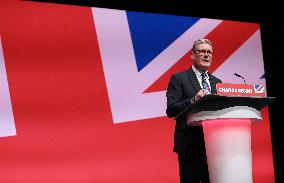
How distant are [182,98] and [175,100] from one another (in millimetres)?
49

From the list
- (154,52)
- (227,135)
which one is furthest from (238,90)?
(154,52)

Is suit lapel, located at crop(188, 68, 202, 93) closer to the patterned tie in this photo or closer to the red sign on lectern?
the patterned tie

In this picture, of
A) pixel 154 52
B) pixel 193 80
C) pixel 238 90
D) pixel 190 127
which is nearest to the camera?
pixel 238 90

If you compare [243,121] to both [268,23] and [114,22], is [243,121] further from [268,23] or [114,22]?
[268,23]

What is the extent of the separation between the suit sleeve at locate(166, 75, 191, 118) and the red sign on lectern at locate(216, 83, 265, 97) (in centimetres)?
24

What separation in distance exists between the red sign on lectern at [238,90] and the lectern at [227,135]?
0.02m

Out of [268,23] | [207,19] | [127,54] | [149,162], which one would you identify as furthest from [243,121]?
[268,23]

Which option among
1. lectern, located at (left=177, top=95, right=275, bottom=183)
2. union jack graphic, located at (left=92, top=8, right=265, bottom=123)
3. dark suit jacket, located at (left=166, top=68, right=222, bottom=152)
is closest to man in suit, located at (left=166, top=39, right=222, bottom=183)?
dark suit jacket, located at (left=166, top=68, right=222, bottom=152)

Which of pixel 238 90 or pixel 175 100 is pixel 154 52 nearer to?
pixel 175 100

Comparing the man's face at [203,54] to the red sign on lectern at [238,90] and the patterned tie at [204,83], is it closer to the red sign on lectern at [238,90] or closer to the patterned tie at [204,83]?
the patterned tie at [204,83]

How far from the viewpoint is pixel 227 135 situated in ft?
5.82

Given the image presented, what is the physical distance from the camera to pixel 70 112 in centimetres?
307

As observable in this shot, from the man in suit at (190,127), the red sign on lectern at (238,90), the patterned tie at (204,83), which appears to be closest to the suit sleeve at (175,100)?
the man in suit at (190,127)

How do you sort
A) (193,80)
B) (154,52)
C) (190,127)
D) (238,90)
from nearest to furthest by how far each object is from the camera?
(238,90) → (190,127) → (193,80) → (154,52)
